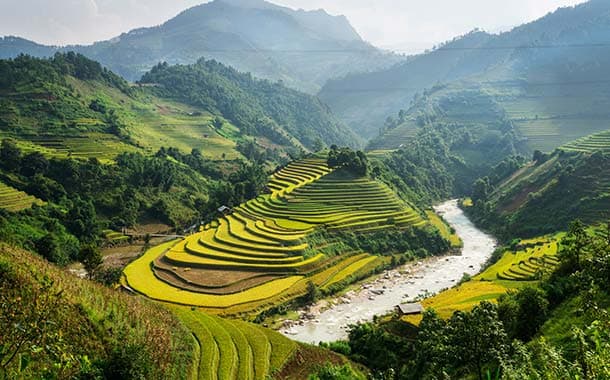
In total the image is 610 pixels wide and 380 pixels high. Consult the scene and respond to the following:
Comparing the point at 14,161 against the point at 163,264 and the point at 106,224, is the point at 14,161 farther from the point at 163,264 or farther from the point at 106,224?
the point at 163,264

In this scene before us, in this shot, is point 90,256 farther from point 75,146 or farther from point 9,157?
point 75,146

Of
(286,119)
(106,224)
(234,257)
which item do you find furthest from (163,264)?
(286,119)

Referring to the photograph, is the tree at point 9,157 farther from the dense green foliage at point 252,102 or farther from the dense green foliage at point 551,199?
the dense green foliage at point 252,102

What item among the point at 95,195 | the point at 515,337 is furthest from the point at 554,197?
the point at 95,195

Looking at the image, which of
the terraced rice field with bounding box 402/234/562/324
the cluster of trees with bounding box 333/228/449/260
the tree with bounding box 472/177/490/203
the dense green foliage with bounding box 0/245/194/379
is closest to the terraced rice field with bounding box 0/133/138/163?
the cluster of trees with bounding box 333/228/449/260

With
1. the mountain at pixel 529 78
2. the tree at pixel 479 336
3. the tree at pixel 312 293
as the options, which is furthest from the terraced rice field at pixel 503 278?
the mountain at pixel 529 78

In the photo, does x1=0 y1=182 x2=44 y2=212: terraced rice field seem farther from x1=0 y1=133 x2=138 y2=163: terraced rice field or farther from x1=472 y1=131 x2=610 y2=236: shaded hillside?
x1=472 y1=131 x2=610 y2=236: shaded hillside
